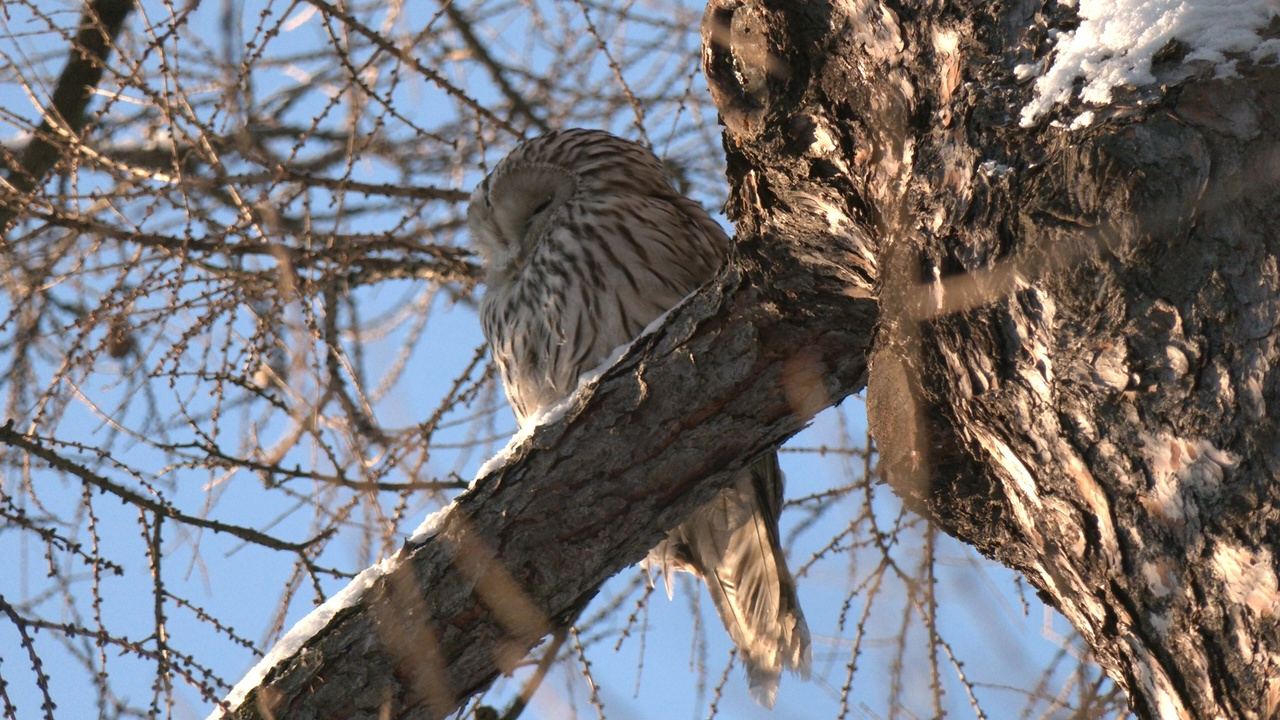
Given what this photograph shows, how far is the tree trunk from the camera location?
1.32m

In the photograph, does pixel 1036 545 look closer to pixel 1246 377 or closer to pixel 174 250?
pixel 1246 377

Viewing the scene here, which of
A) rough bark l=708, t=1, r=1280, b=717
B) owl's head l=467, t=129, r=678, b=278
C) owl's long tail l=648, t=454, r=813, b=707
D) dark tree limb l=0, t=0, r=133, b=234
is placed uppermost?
dark tree limb l=0, t=0, r=133, b=234

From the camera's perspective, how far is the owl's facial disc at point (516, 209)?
11.7 ft

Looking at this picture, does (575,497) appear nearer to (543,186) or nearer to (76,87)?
(543,186)

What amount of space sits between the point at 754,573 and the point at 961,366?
1.78m

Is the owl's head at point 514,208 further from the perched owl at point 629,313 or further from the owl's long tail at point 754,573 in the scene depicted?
the owl's long tail at point 754,573

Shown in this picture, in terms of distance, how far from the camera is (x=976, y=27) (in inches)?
62.6

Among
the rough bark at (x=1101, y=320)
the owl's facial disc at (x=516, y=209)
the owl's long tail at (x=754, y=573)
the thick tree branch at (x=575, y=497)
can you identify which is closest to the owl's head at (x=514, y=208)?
the owl's facial disc at (x=516, y=209)

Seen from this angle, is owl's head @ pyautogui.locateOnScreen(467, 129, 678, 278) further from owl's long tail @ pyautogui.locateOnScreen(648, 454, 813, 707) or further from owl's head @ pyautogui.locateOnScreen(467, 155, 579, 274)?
owl's long tail @ pyautogui.locateOnScreen(648, 454, 813, 707)

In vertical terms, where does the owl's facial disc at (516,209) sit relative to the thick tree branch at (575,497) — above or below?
above

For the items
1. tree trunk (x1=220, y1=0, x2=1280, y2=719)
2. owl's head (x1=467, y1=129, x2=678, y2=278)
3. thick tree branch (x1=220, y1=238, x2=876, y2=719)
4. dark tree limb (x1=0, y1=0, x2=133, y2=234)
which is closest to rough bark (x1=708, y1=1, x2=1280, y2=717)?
tree trunk (x1=220, y1=0, x2=1280, y2=719)

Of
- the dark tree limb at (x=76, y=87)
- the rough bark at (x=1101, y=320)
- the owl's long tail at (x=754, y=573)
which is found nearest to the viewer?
the rough bark at (x=1101, y=320)

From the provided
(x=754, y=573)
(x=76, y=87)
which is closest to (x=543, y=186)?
(x=754, y=573)

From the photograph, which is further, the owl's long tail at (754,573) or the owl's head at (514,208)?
the owl's head at (514,208)
